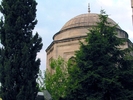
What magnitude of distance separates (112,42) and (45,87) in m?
10.2

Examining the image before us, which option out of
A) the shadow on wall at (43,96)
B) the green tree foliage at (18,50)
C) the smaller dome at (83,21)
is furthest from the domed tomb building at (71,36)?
the green tree foliage at (18,50)

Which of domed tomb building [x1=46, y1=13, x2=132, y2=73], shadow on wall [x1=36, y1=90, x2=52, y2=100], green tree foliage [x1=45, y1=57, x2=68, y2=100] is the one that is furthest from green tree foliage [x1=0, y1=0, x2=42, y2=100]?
domed tomb building [x1=46, y1=13, x2=132, y2=73]

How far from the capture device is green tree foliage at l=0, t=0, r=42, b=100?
12.5 m

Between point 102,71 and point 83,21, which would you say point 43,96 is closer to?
point 102,71

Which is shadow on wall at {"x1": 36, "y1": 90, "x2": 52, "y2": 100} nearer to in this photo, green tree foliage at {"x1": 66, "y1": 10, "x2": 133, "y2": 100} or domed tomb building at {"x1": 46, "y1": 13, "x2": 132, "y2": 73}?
green tree foliage at {"x1": 66, "y1": 10, "x2": 133, "y2": 100}

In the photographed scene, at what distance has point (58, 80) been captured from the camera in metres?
22.5

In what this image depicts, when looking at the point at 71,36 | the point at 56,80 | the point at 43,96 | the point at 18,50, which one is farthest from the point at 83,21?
the point at 18,50

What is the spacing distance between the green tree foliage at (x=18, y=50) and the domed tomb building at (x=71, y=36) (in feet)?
35.0

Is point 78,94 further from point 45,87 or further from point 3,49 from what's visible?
point 45,87

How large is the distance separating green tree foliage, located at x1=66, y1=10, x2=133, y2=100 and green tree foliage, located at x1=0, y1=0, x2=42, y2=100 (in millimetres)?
2742

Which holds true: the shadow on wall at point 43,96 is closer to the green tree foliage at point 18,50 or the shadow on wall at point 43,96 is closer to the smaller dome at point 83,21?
the green tree foliage at point 18,50

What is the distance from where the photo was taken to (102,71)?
1437 cm

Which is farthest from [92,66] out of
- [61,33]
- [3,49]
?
[61,33]

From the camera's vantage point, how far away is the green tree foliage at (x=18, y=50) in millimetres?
12492
